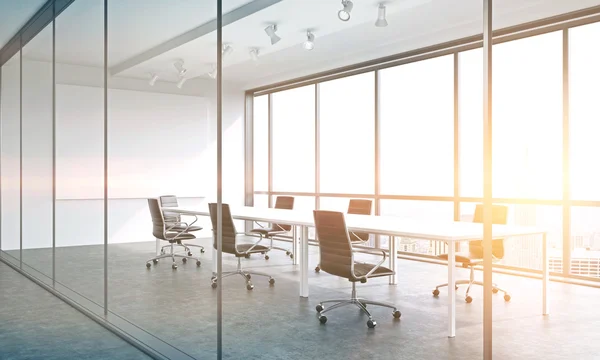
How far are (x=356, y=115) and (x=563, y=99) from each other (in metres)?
3.70

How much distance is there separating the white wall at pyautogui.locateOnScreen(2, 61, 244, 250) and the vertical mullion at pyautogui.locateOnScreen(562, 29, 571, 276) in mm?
6969

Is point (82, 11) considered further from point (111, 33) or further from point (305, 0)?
point (305, 0)

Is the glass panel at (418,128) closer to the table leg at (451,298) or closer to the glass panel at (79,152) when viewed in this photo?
the table leg at (451,298)

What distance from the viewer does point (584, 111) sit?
6535mm

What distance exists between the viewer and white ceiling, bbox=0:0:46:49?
6242 millimetres

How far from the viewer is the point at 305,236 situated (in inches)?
223

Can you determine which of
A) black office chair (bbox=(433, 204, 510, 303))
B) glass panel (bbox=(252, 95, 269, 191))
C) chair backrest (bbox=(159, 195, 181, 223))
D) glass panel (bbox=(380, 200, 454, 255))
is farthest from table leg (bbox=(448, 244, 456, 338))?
glass panel (bbox=(252, 95, 269, 191))

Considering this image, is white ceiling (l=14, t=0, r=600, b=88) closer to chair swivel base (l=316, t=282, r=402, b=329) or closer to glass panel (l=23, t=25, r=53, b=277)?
glass panel (l=23, t=25, r=53, b=277)

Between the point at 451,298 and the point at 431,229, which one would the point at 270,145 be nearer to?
the point at 431,229

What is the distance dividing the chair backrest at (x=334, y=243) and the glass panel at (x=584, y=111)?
138 inches

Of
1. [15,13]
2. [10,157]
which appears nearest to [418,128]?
[15,13]

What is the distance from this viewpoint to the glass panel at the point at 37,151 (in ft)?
31.1

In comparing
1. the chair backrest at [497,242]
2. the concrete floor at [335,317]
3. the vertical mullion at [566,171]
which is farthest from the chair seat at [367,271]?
the vertical mullion at [566,171]

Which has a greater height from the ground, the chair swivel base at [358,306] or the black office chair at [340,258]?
the black office chair at [340,258]
